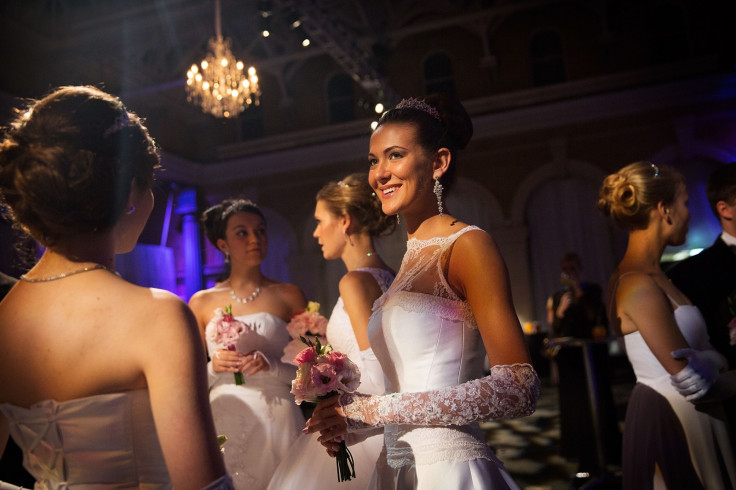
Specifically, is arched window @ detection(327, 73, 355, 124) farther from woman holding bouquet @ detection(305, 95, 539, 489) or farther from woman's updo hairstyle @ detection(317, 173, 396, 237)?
woman holding bouquet @ detection(305, 95, 539, 489)

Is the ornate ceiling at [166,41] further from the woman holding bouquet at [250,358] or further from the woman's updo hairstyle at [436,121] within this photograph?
the woman's updo hairstyle at [436,121]

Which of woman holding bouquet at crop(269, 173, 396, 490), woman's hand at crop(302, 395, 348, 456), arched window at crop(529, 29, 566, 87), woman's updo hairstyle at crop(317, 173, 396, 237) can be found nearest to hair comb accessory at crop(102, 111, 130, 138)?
woman's hand at crop(302, 395, 348, 456)

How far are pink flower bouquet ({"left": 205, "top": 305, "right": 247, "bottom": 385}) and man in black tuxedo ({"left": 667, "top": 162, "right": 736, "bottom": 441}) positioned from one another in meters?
2.47

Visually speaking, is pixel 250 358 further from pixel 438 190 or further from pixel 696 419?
pixel 696 419

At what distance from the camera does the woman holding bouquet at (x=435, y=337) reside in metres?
1.63

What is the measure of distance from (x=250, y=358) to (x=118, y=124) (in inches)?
87.0

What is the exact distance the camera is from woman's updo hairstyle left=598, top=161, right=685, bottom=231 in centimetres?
282

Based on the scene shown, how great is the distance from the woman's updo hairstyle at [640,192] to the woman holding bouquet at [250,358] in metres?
2.11

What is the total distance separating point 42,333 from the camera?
124 centimetres

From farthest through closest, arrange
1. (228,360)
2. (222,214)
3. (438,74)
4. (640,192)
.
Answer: (438,74) < (222,214) < (228,360) < (640,192)

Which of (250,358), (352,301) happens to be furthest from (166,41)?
(352,301)

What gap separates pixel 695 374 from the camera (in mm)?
2434

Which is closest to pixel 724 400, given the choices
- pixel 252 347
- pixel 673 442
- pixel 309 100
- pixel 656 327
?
pixel 673 442

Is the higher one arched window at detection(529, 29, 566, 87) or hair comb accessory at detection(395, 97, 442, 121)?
arched window at detection(529, 29, 566, 87)
